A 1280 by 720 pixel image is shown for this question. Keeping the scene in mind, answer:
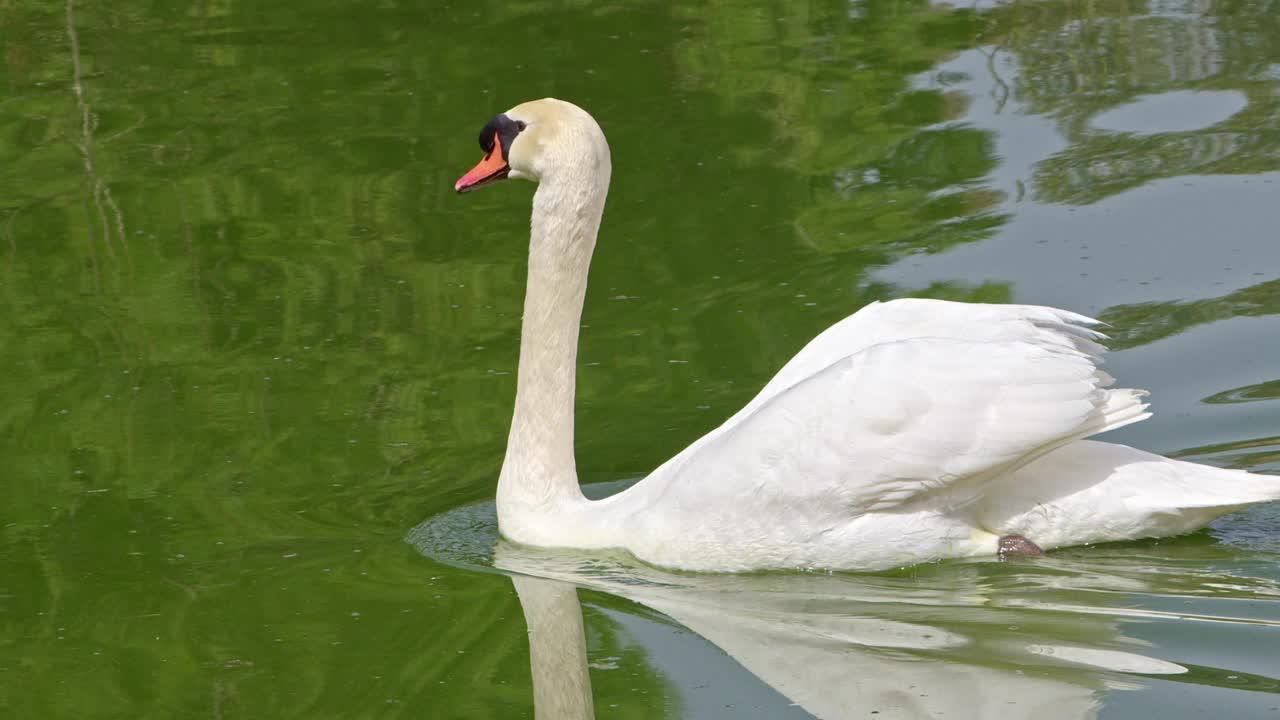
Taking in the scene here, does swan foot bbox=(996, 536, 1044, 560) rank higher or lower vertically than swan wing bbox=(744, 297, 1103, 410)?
lower

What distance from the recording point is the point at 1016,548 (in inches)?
210

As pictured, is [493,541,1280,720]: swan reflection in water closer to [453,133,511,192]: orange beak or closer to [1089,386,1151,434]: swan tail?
[1089,386,1151,434]: swan tail

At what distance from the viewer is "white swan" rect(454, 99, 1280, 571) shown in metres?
5.17

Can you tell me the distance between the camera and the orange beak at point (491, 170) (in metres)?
5.98

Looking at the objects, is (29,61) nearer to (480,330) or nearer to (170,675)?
(480,330)

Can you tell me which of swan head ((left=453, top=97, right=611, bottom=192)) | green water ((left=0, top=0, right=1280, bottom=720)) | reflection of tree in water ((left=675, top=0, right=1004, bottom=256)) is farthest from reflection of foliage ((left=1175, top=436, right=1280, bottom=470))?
reflection of tree in water ((left=675, top=0, right=1004, bottom=256))

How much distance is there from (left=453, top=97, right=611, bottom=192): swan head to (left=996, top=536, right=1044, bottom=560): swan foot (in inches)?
64.0

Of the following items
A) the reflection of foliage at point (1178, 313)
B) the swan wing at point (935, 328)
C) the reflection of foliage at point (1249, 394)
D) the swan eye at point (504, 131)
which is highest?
the swan eye at point (504, 131)

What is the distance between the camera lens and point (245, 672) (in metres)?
5.09

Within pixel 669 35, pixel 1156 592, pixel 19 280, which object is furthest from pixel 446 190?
pixel 1156 592

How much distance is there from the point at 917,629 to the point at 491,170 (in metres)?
2.04

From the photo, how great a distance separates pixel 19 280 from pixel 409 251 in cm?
186

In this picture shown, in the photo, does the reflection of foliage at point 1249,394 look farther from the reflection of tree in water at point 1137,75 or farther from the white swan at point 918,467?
the reflection of tree in water at point 1137,75

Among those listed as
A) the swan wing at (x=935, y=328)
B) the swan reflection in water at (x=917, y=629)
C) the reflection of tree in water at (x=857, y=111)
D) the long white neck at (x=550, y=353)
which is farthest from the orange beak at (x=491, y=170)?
the reflection of tree in water at (x=857, y=111)
